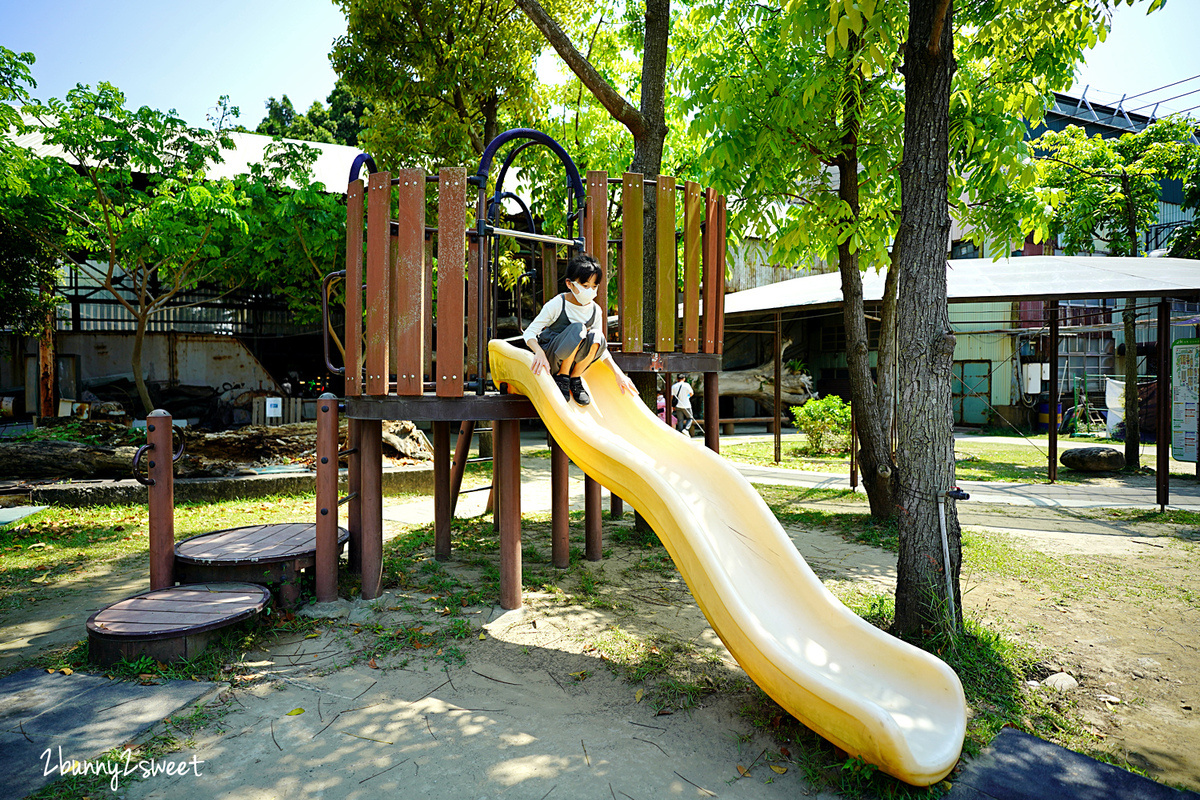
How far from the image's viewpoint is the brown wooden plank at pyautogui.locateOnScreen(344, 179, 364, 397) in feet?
15.5

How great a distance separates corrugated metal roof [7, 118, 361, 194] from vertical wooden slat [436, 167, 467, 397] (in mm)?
11580

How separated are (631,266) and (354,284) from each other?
2.18 metres

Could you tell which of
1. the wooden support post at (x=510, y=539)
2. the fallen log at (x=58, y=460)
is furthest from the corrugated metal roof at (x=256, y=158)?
the wooden support post at (x=510, y=539)

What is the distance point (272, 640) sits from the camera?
3.93 m

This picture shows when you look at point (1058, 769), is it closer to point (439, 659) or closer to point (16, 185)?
point (439, 659)

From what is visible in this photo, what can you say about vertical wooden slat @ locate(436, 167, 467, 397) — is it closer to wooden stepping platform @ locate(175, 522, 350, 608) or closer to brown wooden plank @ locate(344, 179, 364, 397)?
brown wooden plank @ locate(344, 179, 364, 397)

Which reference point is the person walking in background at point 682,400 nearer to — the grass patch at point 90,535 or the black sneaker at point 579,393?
the grass patch at point 90,535

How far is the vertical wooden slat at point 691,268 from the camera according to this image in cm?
575

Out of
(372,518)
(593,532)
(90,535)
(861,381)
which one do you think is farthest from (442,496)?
(861,381)

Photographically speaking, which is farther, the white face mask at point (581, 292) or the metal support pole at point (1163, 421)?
the metal support pole at point (1163, 421)

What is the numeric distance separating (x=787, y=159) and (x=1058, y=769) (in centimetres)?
586

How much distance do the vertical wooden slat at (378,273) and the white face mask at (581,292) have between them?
126 cm

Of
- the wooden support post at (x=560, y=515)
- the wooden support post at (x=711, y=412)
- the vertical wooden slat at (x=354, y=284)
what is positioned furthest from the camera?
the wooden support post at (x=711, y=412)

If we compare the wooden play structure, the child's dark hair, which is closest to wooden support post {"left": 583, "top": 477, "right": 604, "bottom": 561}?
the wooden play structure
